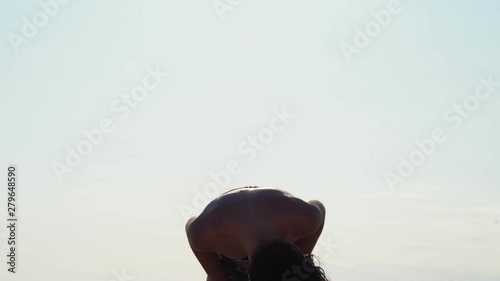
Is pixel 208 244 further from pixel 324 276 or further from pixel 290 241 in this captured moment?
pixel 324 276

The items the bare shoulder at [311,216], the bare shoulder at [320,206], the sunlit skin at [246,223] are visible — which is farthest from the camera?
the bare shoulder at [320,206]

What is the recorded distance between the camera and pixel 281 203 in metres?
5.88

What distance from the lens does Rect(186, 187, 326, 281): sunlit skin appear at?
18.7 ft

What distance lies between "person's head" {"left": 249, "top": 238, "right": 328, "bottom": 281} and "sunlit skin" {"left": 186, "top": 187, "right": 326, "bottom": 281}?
39 centimetres

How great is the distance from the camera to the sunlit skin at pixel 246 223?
18.7 ft

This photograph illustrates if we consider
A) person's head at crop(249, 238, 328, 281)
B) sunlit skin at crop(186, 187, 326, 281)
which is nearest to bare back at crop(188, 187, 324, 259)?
sunlit skin at crop(186, 187, 326, 281)

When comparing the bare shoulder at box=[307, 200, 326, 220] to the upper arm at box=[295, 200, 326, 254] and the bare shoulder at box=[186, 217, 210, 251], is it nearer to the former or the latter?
the upper arm at box=[295, 200, 326, 254]

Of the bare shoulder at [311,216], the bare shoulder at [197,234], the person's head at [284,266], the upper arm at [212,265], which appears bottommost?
the person's head at [284,266]

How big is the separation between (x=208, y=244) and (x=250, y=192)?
489mm

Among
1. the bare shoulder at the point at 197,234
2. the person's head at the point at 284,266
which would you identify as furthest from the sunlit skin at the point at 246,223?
the person's head at the point at 284,266

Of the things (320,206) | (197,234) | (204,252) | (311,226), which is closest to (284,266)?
(311,226)

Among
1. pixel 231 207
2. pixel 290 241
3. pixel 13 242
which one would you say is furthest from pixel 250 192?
pixel 13 242

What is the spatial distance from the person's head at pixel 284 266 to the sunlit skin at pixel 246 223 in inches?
15.5

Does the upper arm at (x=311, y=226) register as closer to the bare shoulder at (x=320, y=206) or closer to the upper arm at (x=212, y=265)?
the bare shoulder at (x=320, y=206)
